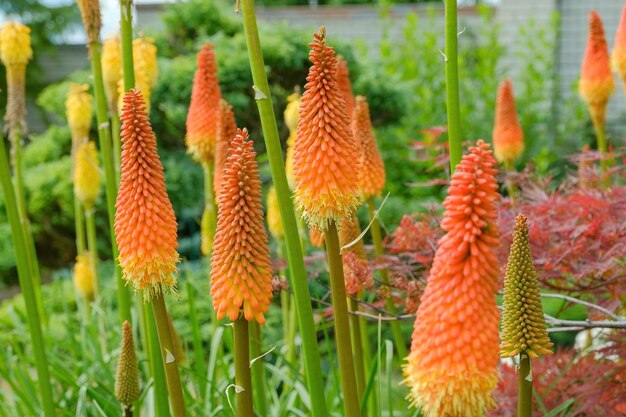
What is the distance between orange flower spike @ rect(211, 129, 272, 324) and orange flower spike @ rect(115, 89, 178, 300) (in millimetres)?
203

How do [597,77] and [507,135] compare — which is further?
[507,135]

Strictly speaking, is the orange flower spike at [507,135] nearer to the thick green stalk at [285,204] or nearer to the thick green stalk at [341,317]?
the thick green stalk at [341,317]

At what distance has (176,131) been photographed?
10203 millimetres

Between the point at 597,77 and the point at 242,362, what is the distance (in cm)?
378

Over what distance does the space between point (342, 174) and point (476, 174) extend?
579mm

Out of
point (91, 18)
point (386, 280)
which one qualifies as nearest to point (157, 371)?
point (386, 280)

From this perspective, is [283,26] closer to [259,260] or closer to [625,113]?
[625,113]

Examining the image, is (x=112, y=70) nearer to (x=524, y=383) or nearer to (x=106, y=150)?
(x=106, y=150)

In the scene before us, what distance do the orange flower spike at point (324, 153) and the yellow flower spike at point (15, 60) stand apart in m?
2.80

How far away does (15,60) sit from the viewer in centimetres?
453

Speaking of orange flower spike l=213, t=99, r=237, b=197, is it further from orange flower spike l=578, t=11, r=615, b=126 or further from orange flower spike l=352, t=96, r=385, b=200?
orange flower spike l=578, t=11, r=615, b=126

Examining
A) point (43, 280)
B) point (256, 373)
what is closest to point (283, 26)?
point (43, 280)

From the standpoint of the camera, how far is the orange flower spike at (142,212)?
219cm

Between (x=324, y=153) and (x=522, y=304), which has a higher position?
(x=324, y=153)
